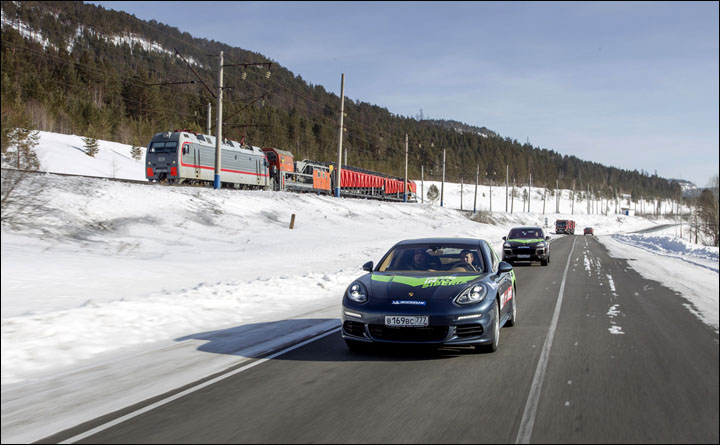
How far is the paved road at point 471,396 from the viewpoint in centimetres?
399

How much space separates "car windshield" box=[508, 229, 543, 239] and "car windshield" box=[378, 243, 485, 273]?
48.0 feet

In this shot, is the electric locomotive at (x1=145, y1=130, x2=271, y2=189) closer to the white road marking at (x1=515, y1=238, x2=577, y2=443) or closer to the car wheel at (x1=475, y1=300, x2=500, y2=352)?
the white road marking at (x1=515, y1=238, x2=577, y2=443)

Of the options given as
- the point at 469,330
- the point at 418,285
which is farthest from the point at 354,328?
the point at 469,330

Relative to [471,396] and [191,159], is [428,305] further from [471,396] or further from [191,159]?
[191,159]

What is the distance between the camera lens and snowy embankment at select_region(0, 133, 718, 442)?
5.45 m

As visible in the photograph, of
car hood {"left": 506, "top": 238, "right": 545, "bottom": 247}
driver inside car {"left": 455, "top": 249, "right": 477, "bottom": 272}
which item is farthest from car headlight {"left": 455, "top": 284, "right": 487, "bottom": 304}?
car hood {"left": 506, "top": 238, "right": 545, "bottom": 247}

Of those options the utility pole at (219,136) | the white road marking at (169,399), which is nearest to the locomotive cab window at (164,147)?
the utility pole at (219,136)

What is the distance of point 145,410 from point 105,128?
8029 centimetres

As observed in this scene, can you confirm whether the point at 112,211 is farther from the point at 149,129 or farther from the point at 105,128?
the point at 149,129

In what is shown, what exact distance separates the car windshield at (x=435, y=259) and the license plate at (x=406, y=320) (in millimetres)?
1307

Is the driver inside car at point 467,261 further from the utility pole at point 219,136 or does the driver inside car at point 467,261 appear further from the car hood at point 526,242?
the utility pole at point 219,136

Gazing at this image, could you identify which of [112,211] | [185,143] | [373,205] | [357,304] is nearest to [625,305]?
[357,304]

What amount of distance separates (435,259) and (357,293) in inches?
56.3

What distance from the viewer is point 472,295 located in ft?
21.7
